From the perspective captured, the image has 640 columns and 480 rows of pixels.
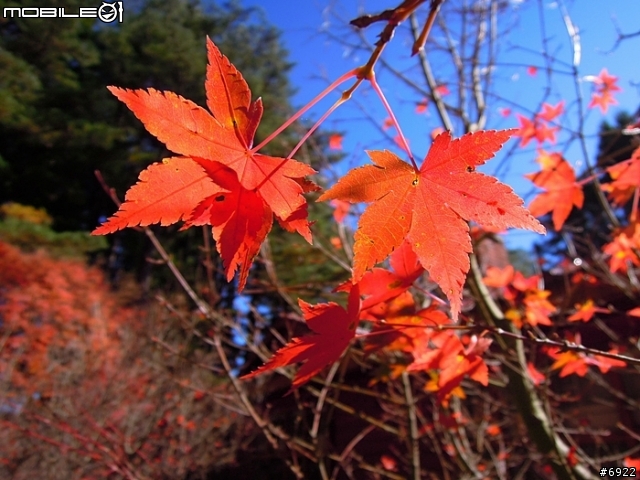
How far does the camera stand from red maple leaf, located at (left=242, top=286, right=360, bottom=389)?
70 centimetres

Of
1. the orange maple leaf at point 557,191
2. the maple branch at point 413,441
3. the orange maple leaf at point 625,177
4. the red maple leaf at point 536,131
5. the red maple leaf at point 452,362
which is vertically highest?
the red maple leaf at point 536,131

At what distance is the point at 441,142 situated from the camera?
1.99 feet

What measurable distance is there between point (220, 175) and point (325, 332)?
0.29 m

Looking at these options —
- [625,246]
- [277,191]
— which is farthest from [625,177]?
[277,191]

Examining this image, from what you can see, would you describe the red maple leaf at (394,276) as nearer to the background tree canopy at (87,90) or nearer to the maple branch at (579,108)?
the maple branch at (579,108)

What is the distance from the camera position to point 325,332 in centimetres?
72

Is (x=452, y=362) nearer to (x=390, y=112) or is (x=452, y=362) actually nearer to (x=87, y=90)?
(x=390, y=112)

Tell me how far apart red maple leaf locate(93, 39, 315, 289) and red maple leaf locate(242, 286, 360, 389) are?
0.49 feet

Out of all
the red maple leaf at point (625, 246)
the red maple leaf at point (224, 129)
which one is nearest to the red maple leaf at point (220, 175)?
the red maple leaf at point (224, 129)

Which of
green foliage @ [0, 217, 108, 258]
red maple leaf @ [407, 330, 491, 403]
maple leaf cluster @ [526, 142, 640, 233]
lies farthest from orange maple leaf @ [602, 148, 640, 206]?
green foliage @ [0, 217, 108, 258]

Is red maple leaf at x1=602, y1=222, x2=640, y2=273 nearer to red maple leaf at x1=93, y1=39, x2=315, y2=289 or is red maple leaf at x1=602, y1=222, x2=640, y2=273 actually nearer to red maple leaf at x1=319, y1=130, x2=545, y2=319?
red maple leaf at x1=319, y1=130, x2=545, y2=319

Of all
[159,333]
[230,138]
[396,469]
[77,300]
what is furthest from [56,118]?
[230,138]

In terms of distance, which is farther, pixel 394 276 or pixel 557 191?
pixel 557 191

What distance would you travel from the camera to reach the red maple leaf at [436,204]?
57 cm
